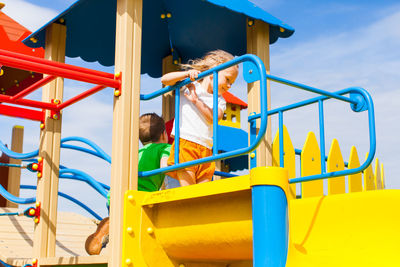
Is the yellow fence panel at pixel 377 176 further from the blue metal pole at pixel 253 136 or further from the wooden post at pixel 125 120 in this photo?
the wooden post at pixel 125 120

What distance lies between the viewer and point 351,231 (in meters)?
2.78

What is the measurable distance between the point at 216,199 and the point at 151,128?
165cm

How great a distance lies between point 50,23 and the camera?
4375 millimetres

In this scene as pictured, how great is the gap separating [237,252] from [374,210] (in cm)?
78

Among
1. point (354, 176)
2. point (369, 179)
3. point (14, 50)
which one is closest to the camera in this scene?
point (354, 176)

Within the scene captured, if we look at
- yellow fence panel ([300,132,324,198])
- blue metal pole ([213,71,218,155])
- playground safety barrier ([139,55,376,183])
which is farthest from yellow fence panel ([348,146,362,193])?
blue metal pole ([213,71,218,155])

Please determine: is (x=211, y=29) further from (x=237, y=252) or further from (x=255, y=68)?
(x=237, y=252)

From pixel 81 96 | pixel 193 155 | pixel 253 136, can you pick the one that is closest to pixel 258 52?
pixel 253 136

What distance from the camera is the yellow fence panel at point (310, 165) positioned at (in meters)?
4.43

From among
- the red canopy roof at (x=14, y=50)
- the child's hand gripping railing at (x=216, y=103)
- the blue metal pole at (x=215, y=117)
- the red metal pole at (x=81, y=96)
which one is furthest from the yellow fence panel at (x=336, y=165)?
the red canopy roof at (x=14, y=50)

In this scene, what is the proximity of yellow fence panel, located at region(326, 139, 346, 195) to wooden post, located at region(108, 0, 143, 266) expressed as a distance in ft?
7.26

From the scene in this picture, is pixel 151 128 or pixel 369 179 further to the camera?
pixel 369 179

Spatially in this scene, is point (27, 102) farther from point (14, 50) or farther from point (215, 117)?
point (14, 50)

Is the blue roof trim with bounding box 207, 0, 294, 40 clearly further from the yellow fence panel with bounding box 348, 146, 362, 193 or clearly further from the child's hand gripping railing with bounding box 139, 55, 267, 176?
the yellow fence panel with bounding box 348, 146, 362, 193
